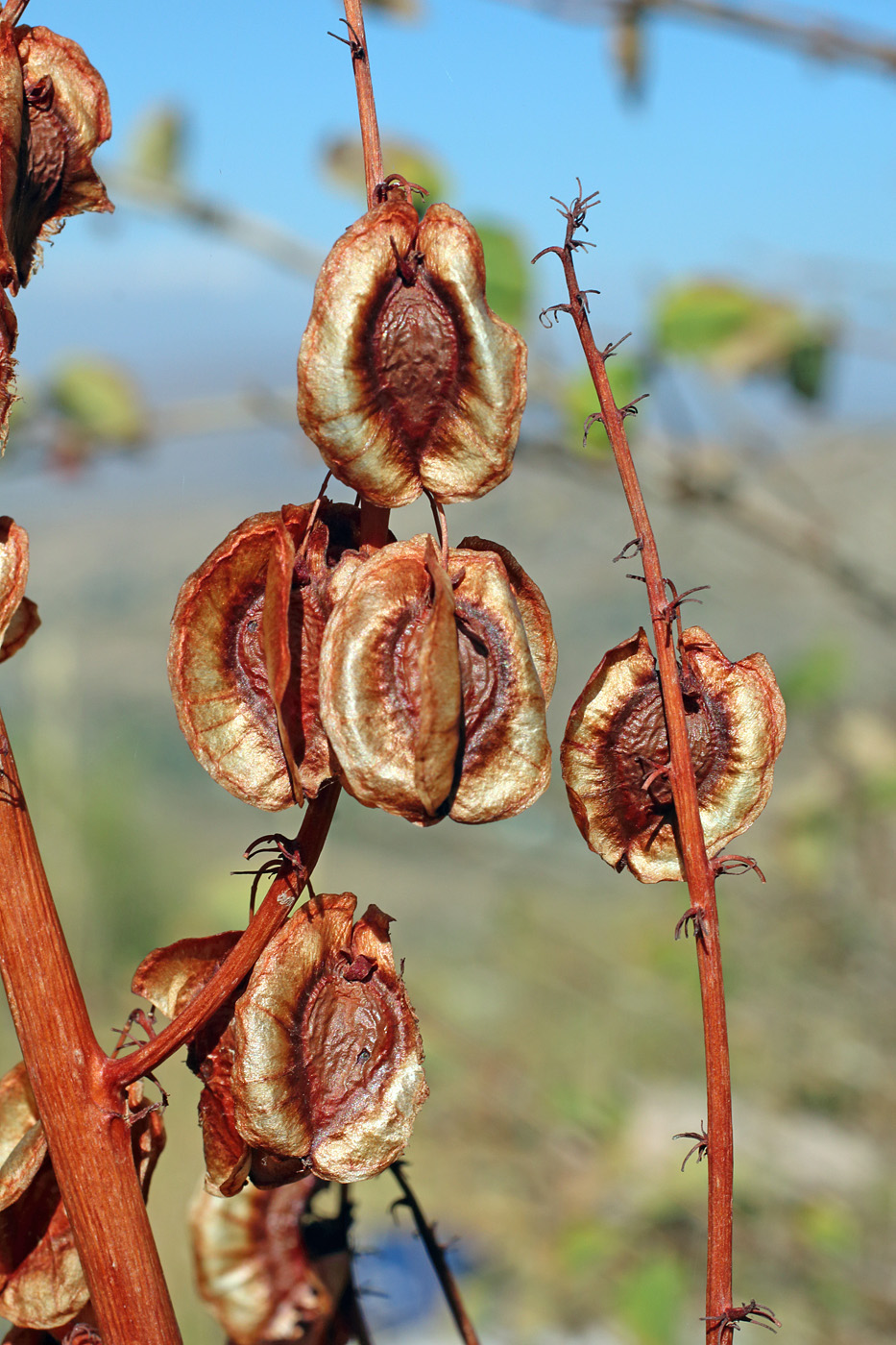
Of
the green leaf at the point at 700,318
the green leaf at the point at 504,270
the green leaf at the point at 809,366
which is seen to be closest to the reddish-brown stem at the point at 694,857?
the green leaf at the point at 504,270

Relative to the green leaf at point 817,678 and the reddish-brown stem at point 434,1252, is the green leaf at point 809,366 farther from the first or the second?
the reddish-brown stem at point 434,1252

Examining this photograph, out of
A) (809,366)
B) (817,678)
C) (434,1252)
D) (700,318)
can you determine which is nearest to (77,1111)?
(434,1252)

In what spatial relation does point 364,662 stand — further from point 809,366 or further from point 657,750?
point 809,366

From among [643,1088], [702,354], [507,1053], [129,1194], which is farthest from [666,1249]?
[129,1194]

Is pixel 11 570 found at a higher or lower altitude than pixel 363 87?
lower

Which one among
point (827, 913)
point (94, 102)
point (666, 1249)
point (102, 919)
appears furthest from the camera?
point (102, 919)

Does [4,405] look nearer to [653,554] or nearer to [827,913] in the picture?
[653,554]
